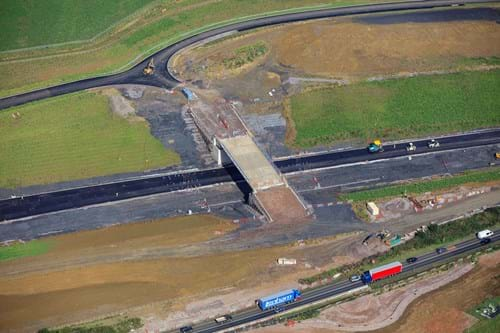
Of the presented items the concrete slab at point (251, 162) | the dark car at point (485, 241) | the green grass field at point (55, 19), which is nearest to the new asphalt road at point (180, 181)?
the concrete slab at point (251, 162)

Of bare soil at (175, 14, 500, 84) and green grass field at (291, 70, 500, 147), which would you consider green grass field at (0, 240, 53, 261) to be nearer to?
green grass field at (291, 70, 500, 147)

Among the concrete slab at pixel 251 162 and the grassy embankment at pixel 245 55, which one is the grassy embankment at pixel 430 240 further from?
the grassy embankment at pixel 245 55

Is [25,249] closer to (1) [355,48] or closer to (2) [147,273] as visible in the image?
(2) [147,273]

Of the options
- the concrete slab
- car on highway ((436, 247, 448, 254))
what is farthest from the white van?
the concrete slab

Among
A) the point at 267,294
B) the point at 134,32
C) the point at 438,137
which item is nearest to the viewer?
the point at 267,294

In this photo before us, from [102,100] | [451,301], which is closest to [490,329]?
[451,301]

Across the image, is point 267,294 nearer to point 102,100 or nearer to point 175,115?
point 175,115
